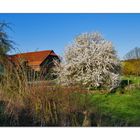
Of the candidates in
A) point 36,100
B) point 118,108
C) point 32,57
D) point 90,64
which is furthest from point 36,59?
point 118,108

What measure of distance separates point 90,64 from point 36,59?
912mm

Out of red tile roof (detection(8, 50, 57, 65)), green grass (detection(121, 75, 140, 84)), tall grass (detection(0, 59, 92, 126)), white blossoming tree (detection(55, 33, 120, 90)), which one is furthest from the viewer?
white blossoming tree (detection(55, 33, 120, 90))

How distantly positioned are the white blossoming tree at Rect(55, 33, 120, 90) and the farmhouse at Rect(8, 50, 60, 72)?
0.57ft

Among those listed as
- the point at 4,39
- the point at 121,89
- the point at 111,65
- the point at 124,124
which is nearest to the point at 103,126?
the point at 124,124

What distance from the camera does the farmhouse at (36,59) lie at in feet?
19.6

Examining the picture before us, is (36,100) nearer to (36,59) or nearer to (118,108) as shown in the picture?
(36,59)

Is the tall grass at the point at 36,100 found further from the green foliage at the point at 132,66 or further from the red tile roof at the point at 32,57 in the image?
the green foliage at the point at 132,66

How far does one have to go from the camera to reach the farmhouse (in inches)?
235

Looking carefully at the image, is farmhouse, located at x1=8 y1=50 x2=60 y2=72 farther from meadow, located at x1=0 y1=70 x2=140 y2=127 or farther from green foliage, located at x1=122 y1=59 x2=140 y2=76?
green foliage, located at x1=122 y1=59 x2=140 y2=76

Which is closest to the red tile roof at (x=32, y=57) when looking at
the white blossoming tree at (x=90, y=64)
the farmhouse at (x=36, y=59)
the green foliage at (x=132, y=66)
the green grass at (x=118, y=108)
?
the farmhouse at (x=36, y=59)

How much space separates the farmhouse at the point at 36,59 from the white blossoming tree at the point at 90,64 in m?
0.17

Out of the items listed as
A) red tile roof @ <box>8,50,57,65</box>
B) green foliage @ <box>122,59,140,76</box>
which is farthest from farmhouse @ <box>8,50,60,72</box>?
green foliage @ <box>122,59,140,76</box>

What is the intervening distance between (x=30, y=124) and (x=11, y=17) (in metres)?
1.27

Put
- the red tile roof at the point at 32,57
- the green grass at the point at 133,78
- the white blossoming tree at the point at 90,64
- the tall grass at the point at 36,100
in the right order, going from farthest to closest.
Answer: the white blossoming tree at the point at 90,64 < the green grass at the point at 133,78 < the red tile roof at the point at 32,57 < the tall grass at the point at 36,100
